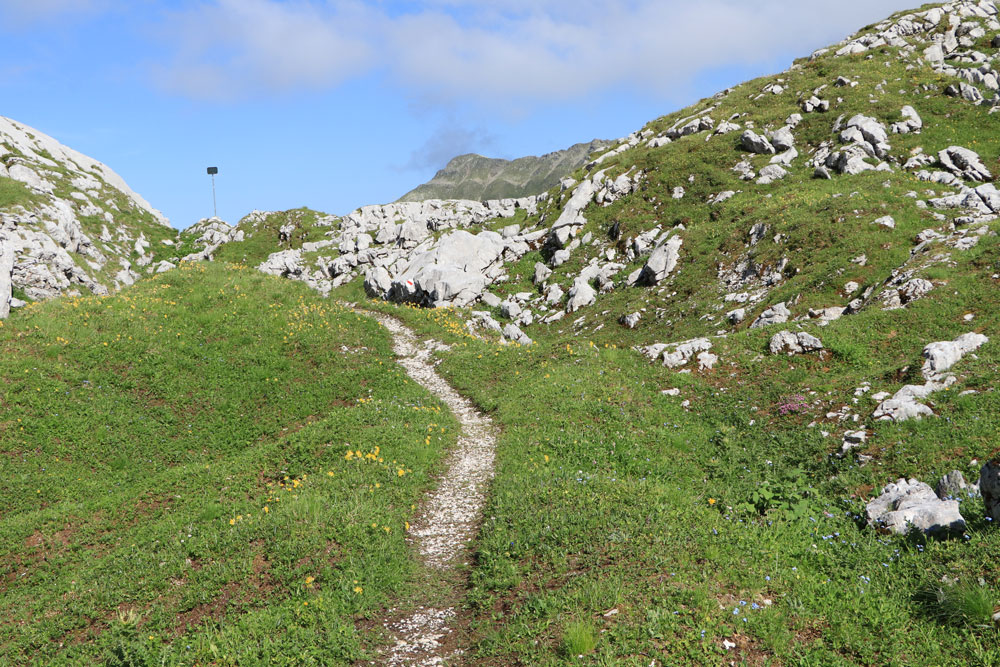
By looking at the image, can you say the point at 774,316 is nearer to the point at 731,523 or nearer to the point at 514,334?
the point at 514,334

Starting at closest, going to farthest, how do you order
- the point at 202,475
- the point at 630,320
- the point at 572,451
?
1. the point at 572,451
2. the point at 202,475
3. the point at 630,320

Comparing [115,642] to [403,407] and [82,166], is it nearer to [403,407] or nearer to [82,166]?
[403,407]

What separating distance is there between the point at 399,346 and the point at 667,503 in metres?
21.7

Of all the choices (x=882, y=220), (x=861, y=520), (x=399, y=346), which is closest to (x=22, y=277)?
(x=399, y=346)

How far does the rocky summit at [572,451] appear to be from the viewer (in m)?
10.2

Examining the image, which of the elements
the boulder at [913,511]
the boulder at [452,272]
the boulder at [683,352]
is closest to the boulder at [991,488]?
the boulder at [913,511]

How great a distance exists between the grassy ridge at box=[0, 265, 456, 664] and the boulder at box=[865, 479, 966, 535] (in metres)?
11.1

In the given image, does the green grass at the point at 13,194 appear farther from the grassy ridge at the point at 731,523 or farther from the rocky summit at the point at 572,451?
the grassy ridge at the point at 731,523

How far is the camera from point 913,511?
11.9 metres

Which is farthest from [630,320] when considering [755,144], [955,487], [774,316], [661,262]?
[755,144]

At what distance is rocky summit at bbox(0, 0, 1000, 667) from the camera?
10.2 m

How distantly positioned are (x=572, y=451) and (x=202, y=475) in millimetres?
12338

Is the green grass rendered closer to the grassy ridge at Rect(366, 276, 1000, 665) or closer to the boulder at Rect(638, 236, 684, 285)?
the boulder at Rect(638, 236, 684, 285)

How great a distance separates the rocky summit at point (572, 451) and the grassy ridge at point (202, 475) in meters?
0.10
